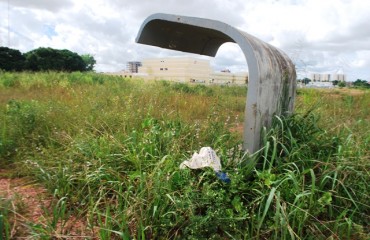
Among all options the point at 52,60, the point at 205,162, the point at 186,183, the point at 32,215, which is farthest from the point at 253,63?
the point at 52,60

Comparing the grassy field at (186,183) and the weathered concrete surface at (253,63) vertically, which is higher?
the weathered concrete surface at (253,63)

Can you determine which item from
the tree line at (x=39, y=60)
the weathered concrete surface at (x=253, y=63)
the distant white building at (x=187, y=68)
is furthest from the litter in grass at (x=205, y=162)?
the tree line at (x=39, y=60)

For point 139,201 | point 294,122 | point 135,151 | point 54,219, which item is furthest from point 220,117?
point 54,219

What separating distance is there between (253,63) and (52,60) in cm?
4644

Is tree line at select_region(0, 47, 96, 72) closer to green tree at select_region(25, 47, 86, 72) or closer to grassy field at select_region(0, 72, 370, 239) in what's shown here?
green tree at select_region(25, 47, 86, 72)

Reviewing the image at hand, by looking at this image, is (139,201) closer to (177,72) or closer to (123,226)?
(123,226)

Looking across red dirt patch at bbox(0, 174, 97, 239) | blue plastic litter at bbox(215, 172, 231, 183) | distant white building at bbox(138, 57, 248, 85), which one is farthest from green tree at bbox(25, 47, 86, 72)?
blue plastic litter at bbox(215, 172, 231, 183)

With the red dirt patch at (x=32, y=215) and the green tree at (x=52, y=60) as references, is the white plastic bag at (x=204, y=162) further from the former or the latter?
the green tree at (x=52, y=60)

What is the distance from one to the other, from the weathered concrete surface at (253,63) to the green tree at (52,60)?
37.0 metres

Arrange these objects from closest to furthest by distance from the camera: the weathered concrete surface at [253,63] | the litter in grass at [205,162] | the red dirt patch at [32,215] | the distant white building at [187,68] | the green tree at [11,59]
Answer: the red dirt patch at [32,215] < the litter in grass at [205,162] < the weathered concrete surface at [253,63] < the green tree at [11,59] < the distant white building at [187,68]

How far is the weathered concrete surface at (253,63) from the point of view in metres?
2.71

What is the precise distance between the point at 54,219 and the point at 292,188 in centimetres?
168

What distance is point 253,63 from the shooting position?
2.68m

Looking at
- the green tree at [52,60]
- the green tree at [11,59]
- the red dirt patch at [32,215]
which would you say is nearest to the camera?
the red dirt patch at [32,215]
